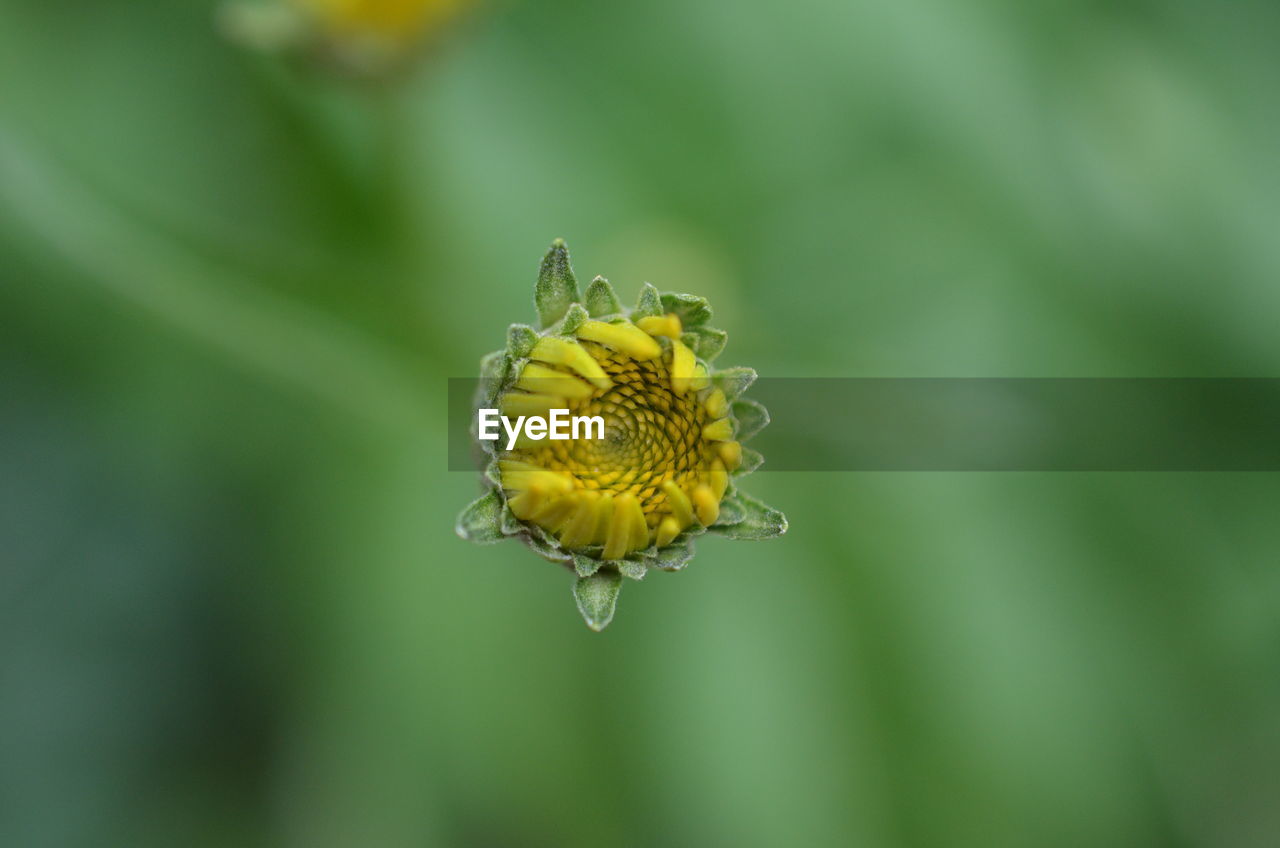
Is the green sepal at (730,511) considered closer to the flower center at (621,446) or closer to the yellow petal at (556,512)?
the flower center at (621,446)

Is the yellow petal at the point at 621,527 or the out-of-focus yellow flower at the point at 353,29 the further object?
the out-of-focus yellow flower at the point at 353,29

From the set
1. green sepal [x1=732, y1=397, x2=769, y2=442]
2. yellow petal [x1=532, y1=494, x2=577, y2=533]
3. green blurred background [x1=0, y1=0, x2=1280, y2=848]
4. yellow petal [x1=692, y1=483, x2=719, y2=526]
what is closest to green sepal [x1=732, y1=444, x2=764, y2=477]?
green sepal [x1=732, y1=397, x2=769, y2=442]

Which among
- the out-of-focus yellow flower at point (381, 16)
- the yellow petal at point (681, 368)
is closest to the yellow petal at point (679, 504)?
the yellow petal at point (681, 368)

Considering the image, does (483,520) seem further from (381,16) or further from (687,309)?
(381,16)

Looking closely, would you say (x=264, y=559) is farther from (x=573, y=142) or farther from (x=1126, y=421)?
(x=1126, y=421)

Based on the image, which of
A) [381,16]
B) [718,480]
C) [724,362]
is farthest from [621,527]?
[381,16]
